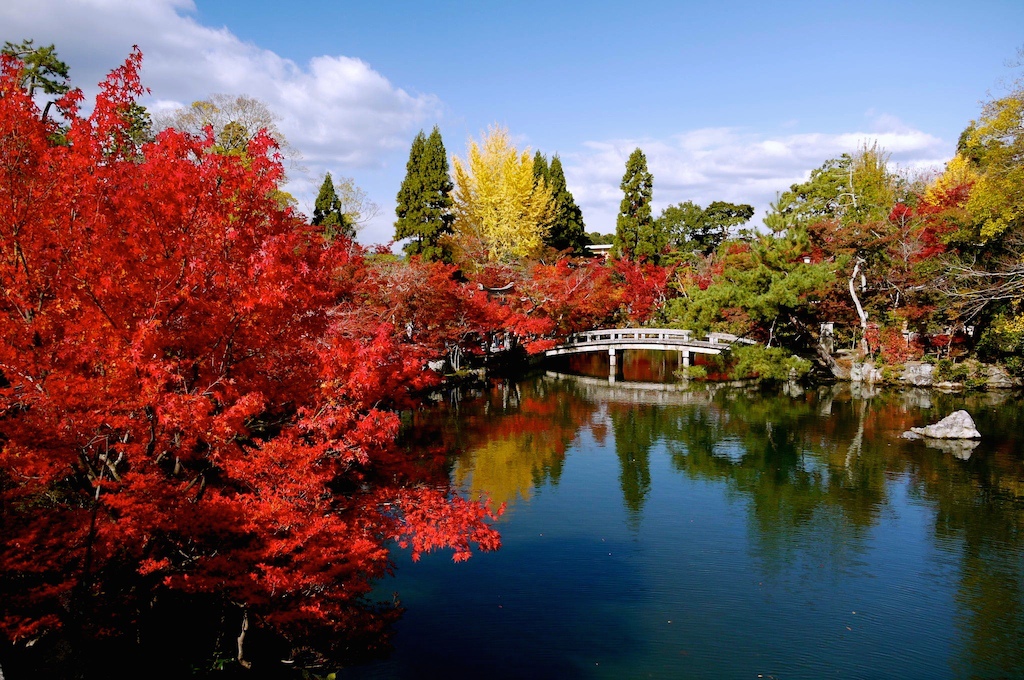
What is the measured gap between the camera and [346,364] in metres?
8.11

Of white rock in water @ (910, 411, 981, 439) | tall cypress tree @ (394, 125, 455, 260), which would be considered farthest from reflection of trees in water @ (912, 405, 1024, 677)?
tall cypress tree @ (394, 125, 455, 260)

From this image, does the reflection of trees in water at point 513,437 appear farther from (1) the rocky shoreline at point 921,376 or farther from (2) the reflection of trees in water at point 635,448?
(1) the rocky shoreline at point 921,376

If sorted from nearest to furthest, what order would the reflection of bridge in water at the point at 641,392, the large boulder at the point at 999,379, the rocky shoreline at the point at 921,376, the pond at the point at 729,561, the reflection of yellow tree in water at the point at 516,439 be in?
the pond at the point at 729,561 → the reflection of yellow tree in water at the point at 516,439 → the large boulder at the point at 999,379 → the rocky shoreline at the point at 921,376 → the reflection of bridge in water at the point at 641,392

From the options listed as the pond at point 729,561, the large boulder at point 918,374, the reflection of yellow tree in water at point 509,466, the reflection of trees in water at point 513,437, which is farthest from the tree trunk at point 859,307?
the reflection of yellow tree in water at point 509,466

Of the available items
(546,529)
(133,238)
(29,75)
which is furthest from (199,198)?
(29,75)

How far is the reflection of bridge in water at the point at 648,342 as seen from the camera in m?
28.5

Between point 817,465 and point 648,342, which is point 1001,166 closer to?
point 817,465

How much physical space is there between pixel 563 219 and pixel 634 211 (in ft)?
19.0

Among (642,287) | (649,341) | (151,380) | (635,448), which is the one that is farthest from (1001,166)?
(151,380)

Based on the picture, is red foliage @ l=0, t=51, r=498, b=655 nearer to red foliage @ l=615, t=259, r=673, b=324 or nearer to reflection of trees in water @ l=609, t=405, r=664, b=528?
reflection of trees in water @ l=609, t=405, r=664, b=528

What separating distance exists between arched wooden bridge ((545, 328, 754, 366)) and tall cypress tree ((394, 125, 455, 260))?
8.08m

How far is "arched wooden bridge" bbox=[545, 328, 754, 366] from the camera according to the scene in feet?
93.6

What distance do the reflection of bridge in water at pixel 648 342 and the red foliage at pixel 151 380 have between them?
73.8ft

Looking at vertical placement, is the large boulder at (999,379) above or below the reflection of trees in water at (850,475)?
above
